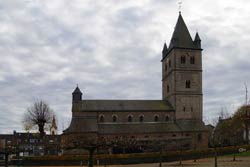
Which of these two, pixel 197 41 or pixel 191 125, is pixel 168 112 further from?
pixel 197 41

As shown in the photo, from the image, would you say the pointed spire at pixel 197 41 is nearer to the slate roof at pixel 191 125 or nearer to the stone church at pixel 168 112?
the stone church at pixel 168 112

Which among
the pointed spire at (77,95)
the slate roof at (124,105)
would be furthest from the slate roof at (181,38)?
the pointed spire at (77,95)

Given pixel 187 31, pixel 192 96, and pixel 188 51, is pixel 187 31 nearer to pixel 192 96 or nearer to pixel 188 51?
pixel 188 51

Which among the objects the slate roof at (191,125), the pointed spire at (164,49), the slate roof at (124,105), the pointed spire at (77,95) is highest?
the pointed spire at (164,49)

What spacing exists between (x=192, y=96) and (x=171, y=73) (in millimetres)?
7214

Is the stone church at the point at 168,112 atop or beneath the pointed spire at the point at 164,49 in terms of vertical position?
beneath

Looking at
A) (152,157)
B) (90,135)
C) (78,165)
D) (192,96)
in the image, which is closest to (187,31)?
(192,96)

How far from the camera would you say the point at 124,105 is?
321ft

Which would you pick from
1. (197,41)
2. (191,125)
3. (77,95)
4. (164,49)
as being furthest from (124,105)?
(197,41)

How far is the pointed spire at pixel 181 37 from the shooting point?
98125 mm

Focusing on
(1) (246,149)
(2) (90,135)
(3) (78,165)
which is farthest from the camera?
(2) (90,135)

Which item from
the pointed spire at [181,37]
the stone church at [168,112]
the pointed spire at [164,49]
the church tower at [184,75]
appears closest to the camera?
the stone church at [168,112]

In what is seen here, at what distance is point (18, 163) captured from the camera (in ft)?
224

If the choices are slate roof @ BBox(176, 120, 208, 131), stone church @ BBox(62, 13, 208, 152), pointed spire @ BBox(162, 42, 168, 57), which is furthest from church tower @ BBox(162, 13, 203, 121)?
pointed spire @ BBox(162, 42, 168, 57)
